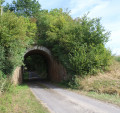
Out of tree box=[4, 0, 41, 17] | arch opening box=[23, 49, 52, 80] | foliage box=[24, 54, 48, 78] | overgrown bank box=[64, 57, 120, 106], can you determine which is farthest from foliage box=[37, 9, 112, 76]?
tree box=[4, 0, 41, 17]

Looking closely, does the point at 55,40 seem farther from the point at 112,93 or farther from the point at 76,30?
the point at 112,93

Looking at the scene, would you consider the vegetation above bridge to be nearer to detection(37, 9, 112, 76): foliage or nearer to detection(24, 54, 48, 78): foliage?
detection(37, 9, 112, 76): foliage

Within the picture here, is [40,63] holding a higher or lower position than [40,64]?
higher

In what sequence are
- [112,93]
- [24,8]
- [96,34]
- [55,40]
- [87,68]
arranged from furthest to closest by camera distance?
[24,8] → [55,40] → [96,34] → [87,68] → [112,93]

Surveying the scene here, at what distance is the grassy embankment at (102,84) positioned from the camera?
10058 millimetres

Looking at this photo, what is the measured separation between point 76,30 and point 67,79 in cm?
635

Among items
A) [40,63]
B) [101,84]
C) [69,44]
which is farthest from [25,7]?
[101,84]

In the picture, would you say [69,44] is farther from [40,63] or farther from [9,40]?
[40,63]

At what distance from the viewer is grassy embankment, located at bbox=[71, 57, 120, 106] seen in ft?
33.0

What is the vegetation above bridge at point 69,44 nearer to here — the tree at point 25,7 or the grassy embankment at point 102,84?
the grassy embankment at point 102,84

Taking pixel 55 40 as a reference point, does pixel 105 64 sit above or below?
below

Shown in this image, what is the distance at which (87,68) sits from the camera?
14.1m

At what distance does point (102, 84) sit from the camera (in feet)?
38.3

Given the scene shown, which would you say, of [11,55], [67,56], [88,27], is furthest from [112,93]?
[11,55]
